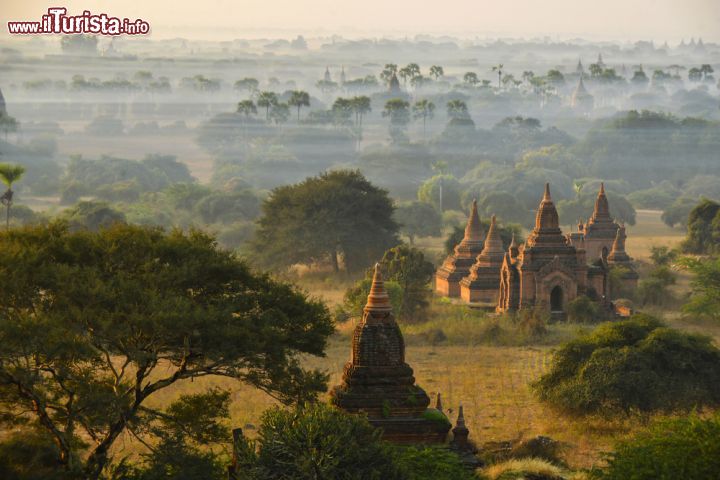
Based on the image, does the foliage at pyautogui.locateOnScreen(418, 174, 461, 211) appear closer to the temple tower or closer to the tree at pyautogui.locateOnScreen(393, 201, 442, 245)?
the tree at pyautogui.locateOnScreen(393, 201, 442, 245)

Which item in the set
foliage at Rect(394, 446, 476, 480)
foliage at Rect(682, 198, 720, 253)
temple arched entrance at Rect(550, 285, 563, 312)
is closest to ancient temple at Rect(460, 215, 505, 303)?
Answer: temple arched entrance at Rect(550, 285, 563, 312)

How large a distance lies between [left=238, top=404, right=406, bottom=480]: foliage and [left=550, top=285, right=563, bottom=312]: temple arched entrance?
26.6 meters

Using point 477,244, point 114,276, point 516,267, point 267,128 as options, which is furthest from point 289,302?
point 267,128

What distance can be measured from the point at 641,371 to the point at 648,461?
11.1m

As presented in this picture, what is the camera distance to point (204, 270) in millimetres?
25562

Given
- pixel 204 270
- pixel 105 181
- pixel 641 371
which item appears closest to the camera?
pixel 204 270

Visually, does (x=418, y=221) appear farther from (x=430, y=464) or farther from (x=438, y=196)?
(x=430, y=464)

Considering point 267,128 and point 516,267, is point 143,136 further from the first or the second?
point 516,267

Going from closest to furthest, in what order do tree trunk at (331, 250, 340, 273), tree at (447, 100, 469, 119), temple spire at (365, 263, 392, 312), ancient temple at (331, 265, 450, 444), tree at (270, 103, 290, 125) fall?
ancient temple at (331, 265, 450, 444), temple spire at (365, 263, 392, 312), tree trunk at (331, 250, 340, 273), tree at (270, 103, 290, 125), tree at (447, 100, 469, 119)

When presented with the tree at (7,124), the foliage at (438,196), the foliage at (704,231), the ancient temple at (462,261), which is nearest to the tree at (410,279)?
the ancient temple at (462,261)

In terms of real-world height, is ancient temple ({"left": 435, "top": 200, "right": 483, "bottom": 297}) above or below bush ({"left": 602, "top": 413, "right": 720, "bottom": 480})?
below

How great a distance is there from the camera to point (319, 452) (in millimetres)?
20656

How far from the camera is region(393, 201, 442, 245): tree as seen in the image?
271 ft

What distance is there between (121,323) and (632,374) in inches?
530
